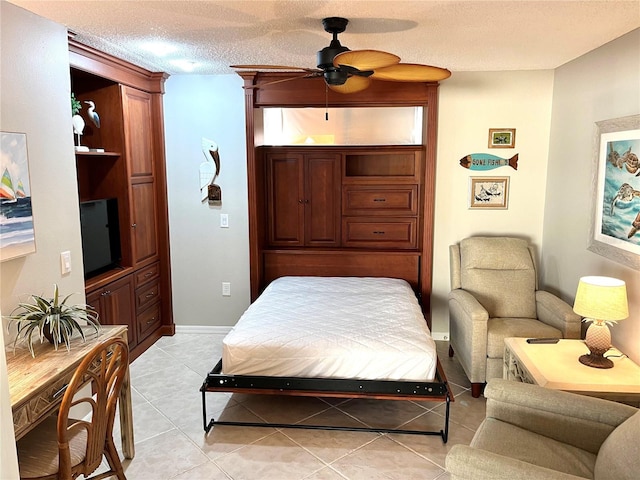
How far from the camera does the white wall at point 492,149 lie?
4316 millimetres

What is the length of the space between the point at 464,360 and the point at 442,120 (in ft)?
6.71

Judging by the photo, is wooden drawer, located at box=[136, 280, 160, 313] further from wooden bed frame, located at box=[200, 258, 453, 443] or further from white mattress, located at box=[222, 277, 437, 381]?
wooden bed frame, located at box=[200, 258, 453, 443]

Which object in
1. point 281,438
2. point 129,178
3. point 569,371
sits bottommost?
point 281,438

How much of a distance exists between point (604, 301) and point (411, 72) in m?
1.60

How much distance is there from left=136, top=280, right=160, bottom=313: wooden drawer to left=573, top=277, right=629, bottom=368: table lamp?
11.0ft

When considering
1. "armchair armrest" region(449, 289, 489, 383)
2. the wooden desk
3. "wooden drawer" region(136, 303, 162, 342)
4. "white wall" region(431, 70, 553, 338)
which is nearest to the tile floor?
"armchair armrest" region(449, 289, 489, 383)

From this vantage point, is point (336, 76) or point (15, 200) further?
point (336, 76)

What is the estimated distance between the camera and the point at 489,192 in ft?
14.6

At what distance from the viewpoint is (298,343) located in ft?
10.0

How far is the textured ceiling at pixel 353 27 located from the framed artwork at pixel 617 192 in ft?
1.93

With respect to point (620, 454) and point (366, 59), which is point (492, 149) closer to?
point (366, 59)

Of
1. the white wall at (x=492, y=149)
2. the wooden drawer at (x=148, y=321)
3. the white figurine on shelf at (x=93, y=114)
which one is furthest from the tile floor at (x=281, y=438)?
the white figurine on shelf at (x=93, y=114)

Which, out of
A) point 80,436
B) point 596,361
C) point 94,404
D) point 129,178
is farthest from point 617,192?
point 129,178

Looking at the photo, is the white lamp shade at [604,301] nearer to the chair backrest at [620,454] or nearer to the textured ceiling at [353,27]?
the chair backrest at [620,454]
